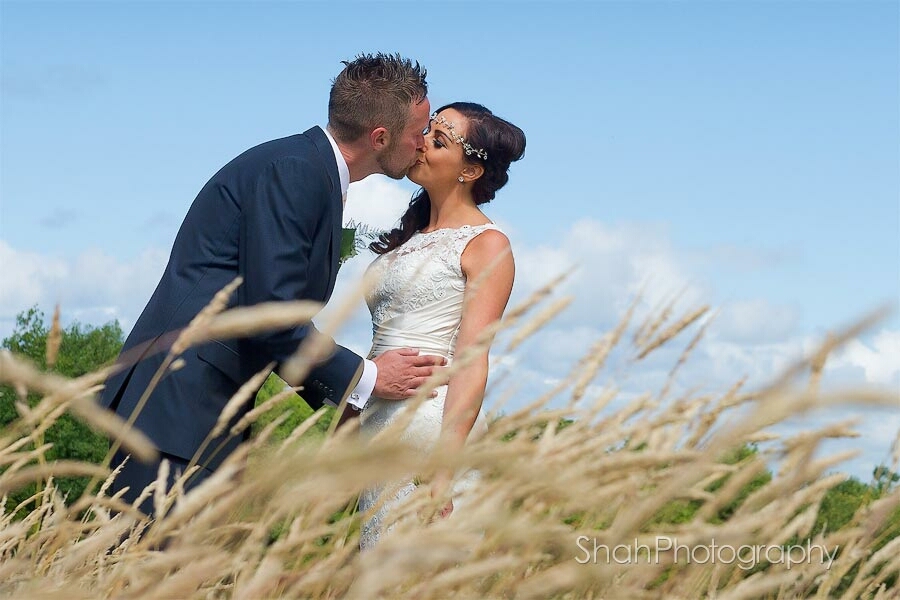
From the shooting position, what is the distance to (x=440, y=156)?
431cm

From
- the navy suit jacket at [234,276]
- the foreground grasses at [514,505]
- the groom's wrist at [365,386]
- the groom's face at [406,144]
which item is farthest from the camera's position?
the groom's face at [406,144]

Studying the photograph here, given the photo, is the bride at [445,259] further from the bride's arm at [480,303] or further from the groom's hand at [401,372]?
the groom's hand at [401,372]

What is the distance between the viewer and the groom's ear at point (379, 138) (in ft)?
12.8

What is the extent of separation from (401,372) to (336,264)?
0.48 metres

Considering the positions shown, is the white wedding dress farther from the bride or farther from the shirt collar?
the shirt collar

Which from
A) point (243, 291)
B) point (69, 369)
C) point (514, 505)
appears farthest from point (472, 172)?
point (69, 369)

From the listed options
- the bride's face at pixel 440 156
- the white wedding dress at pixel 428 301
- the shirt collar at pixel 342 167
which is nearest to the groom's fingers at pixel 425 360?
the white wedding dress at pixel 428 301

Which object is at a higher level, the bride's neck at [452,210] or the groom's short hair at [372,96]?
the groom's short hair at [372,96]

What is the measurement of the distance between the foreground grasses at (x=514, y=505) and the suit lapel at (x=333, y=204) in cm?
151

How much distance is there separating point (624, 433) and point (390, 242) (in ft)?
9.40

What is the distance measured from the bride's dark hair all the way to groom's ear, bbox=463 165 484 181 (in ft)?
0.07

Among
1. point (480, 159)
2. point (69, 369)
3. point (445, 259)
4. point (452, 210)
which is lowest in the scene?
point (69, 369)

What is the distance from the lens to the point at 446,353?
163 inches

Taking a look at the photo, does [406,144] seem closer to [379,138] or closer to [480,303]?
[379,138]
